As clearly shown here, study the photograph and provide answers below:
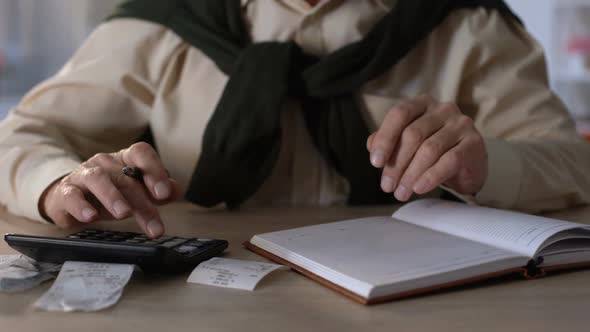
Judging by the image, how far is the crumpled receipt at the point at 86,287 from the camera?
1.74 feet

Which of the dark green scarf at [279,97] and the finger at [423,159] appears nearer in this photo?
the finger at [423,159]

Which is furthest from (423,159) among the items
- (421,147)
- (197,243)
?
(197,243)

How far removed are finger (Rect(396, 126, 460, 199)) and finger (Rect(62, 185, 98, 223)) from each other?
13.5 inches

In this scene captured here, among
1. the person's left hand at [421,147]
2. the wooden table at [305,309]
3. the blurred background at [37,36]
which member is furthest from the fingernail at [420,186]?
the blurred background at [37,36]

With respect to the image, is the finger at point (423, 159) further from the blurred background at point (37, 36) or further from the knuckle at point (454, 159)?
the blurred background at point (37, 36)

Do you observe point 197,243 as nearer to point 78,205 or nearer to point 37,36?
point 78,205

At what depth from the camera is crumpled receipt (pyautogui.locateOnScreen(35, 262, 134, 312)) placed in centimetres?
53

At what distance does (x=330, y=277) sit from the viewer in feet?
1.92

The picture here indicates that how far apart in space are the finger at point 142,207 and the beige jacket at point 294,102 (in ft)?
1.14

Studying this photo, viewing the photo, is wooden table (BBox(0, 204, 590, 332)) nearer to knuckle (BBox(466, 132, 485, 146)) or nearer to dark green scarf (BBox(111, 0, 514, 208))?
knuckle (BBox(466, 132, 485, 146))

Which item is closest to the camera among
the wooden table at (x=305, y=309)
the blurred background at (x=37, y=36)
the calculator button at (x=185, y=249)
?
the wooden table at (x=305, y=309)

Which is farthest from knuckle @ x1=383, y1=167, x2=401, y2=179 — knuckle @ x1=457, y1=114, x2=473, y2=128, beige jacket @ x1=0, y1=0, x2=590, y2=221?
beige jacket @ x1=0, y1=0, x2=590, y2=221

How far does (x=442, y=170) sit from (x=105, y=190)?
1.22ft

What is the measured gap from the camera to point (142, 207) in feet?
2.41
